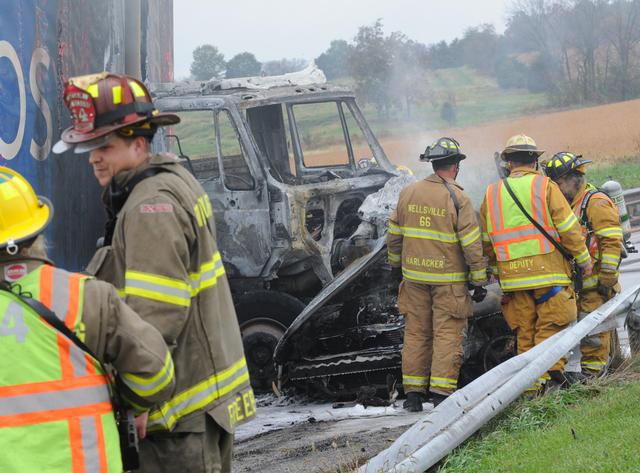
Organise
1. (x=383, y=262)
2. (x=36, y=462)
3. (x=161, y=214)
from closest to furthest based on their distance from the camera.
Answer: (x=36, y=462) → (x=161, y=214) → (x=383, y=262)

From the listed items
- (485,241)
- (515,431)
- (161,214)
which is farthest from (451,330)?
(161,214)

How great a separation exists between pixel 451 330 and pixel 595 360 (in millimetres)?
1075

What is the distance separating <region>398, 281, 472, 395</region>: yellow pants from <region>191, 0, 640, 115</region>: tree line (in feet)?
112

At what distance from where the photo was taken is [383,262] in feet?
25.0

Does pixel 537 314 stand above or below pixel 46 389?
below

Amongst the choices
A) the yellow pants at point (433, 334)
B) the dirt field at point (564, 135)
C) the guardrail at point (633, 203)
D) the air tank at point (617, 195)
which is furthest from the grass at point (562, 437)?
the dirt field at point (564, 135)

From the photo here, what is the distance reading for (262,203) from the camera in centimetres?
841

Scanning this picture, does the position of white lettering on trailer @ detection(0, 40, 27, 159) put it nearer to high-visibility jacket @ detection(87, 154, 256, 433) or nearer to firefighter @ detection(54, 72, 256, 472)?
firefighter @ detection(54, 72, 256, 472)

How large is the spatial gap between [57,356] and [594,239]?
5376mm

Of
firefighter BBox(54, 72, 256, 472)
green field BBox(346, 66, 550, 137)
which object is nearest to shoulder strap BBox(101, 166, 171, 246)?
firefighter BBox(54, 72, 256, 472)

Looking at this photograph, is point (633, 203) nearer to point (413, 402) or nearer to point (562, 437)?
point (413, 402)

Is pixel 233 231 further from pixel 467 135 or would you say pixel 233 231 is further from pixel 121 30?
pixel 467 135

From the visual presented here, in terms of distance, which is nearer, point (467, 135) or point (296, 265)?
point (296, 265)

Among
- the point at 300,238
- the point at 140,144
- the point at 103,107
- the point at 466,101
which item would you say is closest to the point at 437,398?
the point at 300,238
